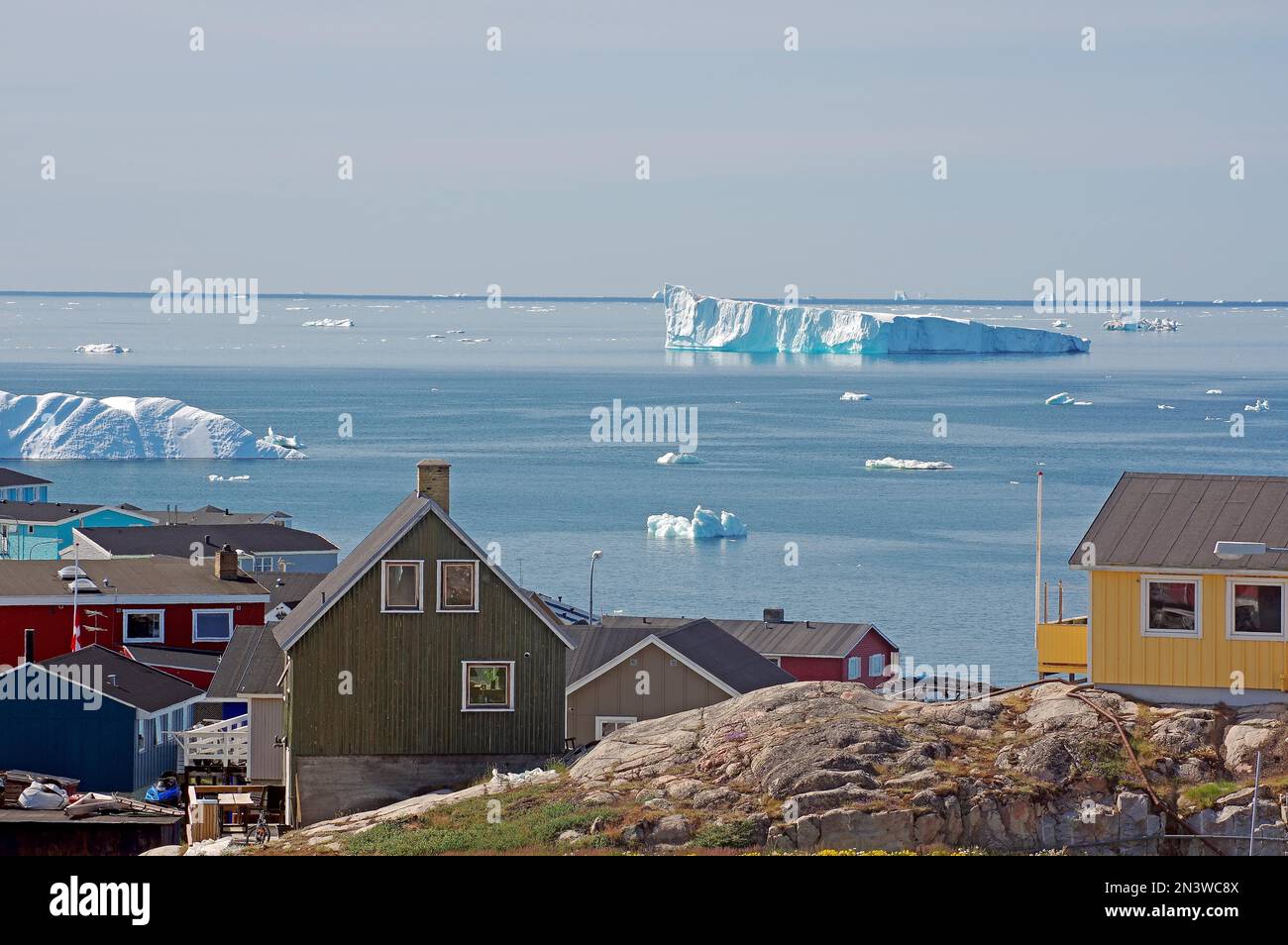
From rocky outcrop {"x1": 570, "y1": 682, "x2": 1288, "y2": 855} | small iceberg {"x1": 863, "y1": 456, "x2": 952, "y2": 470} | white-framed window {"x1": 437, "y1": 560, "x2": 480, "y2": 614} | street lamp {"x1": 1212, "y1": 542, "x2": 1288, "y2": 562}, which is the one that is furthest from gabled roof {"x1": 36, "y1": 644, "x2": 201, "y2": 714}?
small iceberg {"x1": 863, "y1": 456, "x2": 952, "y2": 470}

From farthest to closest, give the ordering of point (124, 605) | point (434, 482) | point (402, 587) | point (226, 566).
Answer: point (226, 566)
point (124, 605)
point (434, 482)
point (402, 587)

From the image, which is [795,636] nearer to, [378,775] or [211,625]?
[211,625]

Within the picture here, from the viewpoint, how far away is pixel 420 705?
84.3 feet

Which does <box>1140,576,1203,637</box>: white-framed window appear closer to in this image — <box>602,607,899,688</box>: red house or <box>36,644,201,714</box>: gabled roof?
<box>36,644,201,714</box>: gabled roof

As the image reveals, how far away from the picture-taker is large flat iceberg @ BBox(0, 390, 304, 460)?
141 metres

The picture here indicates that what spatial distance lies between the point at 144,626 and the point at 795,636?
16303 millimetres

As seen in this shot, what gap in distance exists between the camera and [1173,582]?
20.4m

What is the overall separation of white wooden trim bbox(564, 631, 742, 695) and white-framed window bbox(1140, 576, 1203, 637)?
10.9 meters

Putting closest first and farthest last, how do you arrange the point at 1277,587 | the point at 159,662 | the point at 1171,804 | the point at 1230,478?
the point at 1171,804
the point at 1277,587
the point at 1230,478
the point at 159,662

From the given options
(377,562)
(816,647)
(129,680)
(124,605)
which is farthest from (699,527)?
(377,562)
